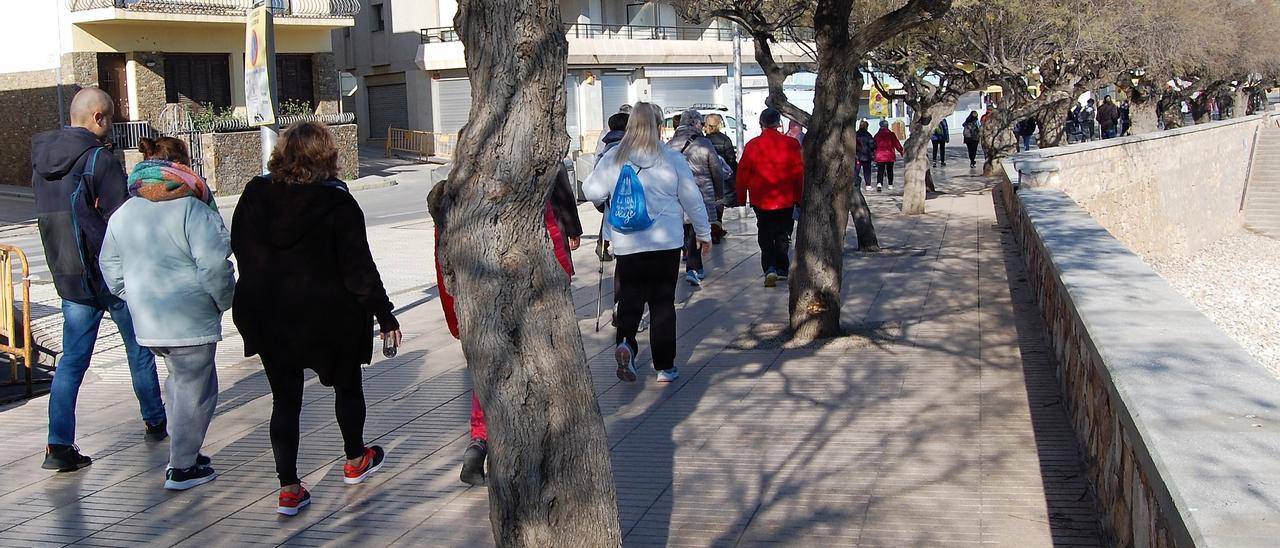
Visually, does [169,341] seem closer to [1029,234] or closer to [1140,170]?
[1029,234]

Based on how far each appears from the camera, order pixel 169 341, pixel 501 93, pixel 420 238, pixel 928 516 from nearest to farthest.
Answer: pixel 501 93, pixel 928 516, pixel 169 341, pixel 420 238

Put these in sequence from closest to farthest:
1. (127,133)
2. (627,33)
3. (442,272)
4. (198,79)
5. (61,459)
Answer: (442,272) < (61,459) < (127,133) < (198,79) < (627,33)

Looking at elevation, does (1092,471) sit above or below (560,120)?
below

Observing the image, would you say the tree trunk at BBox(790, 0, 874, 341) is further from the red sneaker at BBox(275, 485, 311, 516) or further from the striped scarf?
the striped scarf

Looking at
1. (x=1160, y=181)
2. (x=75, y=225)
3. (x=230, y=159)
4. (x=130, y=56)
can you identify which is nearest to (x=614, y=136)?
(x=75, y=225)

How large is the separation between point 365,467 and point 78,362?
5.09 ft

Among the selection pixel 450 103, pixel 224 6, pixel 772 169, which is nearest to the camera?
pixel 772 169

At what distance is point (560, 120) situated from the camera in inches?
124

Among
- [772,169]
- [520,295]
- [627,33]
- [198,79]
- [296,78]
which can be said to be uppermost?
[627,33]

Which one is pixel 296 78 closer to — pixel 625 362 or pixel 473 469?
pixel 625 362

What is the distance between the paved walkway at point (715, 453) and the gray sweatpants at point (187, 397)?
205 millimetres

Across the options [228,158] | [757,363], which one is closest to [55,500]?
[757,363]

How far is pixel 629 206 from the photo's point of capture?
7172 millimetres

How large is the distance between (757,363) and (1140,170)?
12057 millimetres
